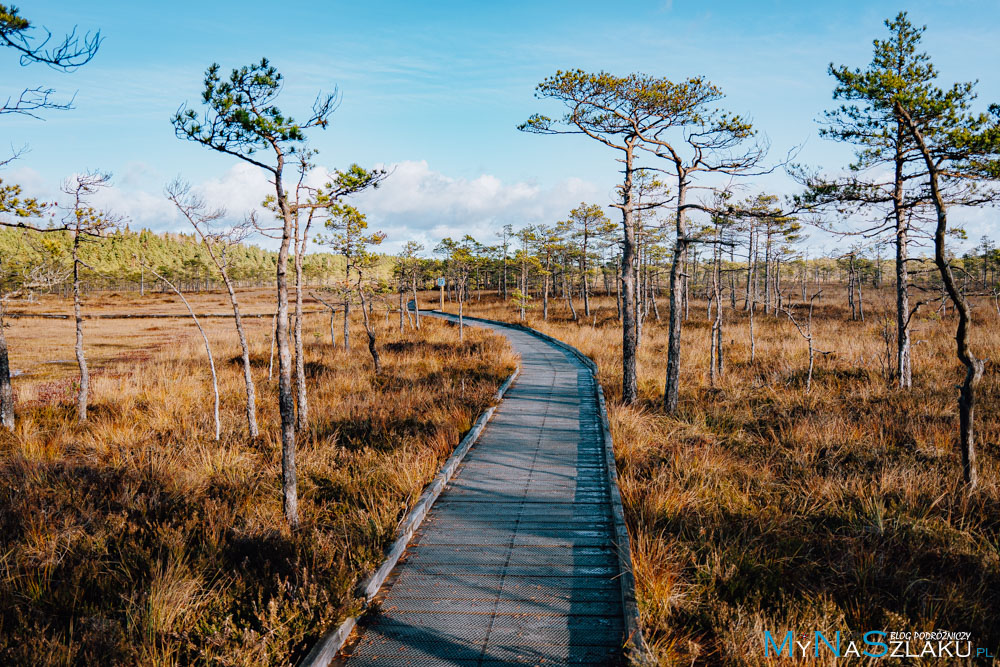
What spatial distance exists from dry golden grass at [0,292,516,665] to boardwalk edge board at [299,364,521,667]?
129 millimetres

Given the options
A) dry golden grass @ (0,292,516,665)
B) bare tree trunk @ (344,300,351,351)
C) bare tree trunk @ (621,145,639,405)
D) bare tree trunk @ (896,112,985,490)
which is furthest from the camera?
bare tree trunk @ (344,300,351,351)

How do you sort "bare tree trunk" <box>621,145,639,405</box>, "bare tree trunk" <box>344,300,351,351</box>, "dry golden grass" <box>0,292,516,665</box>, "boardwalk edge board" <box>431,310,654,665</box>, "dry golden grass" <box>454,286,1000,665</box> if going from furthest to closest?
"bare tree trunk" <box>344,300,351,351</box>
"bare tree trunk" <box>621,145,639,405</box>
"dry golden grass" <box>454,286,1000,665</box>
"dry golden grass" <box>0,292,516,665</box>
"boardwalk edge board" <box>431,310,654,665</box>

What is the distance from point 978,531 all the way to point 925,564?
127cm

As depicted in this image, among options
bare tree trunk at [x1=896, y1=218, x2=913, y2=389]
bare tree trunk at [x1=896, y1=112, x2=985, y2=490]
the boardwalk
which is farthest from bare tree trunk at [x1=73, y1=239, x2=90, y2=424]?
bare tree trunk at [x1=896, y1=218, x2=913, y2=389]

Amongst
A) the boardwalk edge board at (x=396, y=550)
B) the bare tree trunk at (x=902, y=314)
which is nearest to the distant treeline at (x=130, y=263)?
the boardwalk edge board at (x=396, y=550)

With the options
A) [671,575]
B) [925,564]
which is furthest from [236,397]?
[925,564]

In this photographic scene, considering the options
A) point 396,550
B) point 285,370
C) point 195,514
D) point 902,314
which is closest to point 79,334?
point 195,514

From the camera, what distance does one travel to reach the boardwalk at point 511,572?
3.67m

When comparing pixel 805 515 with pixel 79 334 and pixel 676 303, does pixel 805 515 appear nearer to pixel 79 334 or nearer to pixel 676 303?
pixel 676 303

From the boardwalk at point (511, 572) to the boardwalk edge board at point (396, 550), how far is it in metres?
0.12

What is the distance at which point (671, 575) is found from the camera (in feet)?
14.2

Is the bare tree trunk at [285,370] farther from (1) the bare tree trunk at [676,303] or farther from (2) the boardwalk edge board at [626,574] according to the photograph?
(1) the bare tree trunk at [676,303]

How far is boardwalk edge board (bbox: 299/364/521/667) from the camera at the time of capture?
11.4 ft

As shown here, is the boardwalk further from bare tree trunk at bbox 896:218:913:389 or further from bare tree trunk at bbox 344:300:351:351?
bare tree trunk at bbox 344:300:351:351
